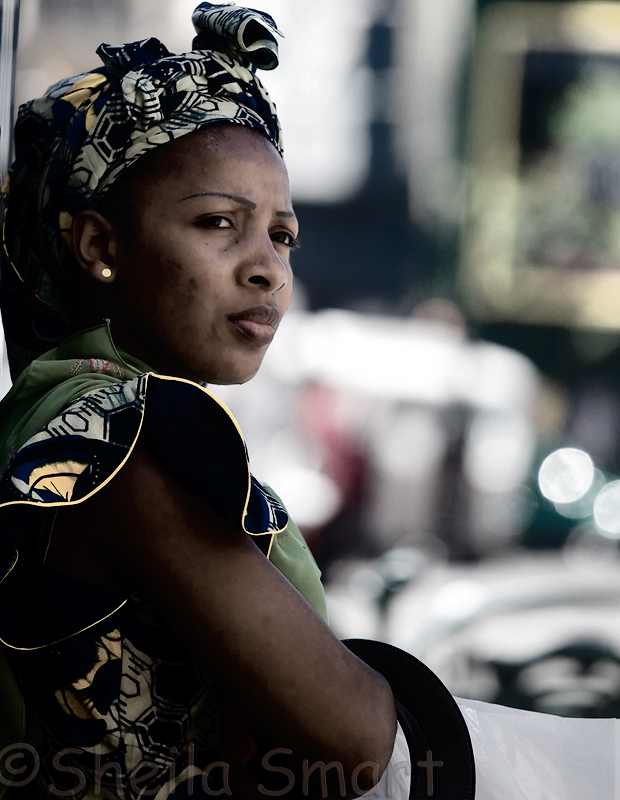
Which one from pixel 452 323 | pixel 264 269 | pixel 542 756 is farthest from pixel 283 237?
pixel 452 323

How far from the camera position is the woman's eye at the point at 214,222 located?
111 cm

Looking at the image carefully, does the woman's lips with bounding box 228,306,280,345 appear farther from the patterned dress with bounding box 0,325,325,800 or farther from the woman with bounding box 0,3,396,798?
the patterned dress with bounding box 0,325,325,800

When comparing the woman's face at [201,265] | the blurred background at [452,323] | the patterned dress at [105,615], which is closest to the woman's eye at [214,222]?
the woman's face at [201,265]

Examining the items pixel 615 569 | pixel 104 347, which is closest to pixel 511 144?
pixel 615 569

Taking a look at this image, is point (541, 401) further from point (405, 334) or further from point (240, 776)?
point (240, 776)

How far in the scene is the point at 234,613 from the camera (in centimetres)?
81

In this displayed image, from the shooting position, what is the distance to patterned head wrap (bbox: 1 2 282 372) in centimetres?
115

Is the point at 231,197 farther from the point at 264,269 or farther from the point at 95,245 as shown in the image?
the point at 95,245

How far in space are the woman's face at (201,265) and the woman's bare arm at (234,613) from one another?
327 millimetres

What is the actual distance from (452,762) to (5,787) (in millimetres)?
504

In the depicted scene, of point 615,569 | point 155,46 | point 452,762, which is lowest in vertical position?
point 452,762

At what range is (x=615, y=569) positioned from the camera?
4.20 meters

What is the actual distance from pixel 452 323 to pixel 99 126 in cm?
322

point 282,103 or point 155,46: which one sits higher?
point 282,103
